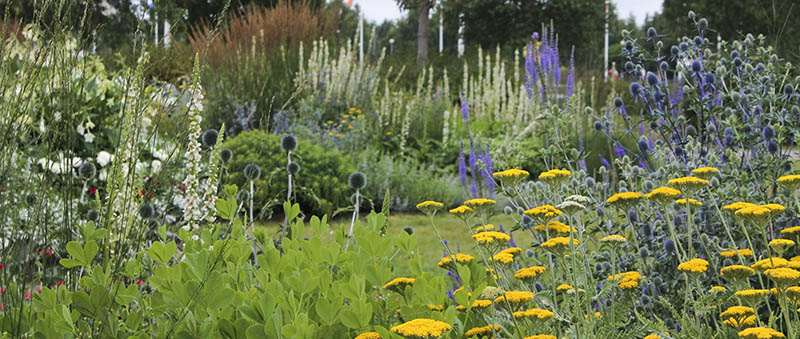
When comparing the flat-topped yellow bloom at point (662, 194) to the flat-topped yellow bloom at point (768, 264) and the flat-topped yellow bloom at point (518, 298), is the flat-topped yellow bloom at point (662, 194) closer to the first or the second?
the flat-topped yellow bloom at point (768, 264)

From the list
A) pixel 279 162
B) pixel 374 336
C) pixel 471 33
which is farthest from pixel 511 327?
pixel 471 33

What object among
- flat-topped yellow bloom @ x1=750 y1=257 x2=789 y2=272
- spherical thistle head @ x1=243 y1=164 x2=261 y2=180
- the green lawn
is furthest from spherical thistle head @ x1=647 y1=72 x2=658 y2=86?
the green lawn

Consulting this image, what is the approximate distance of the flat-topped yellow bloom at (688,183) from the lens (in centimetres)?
147

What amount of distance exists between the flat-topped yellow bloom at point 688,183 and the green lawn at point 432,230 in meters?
2.60

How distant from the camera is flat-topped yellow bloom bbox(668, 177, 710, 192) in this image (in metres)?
1.47

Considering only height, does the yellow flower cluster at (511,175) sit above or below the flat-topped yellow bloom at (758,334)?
above

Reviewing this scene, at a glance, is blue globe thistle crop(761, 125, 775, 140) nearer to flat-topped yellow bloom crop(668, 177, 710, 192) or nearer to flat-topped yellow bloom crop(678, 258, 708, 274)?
flat-topped yellow bloom crop(668, 177, 710, 192)

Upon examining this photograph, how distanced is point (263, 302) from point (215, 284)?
0.15 m

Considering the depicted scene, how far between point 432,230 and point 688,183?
3924 millimetres

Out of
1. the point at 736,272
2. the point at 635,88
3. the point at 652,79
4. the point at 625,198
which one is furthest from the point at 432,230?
the point at 736,272

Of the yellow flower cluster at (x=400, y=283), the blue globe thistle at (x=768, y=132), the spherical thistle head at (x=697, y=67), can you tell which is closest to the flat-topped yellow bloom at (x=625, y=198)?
the yellow flower cluster at (x=400, y=283)

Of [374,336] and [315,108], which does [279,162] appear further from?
[374,336]

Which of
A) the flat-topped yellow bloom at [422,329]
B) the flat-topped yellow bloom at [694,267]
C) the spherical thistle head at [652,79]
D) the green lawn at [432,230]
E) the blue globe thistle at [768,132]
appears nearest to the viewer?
the flat-topped yellow bloom at [422,329]

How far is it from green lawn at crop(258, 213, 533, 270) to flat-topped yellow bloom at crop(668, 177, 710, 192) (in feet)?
8.53
